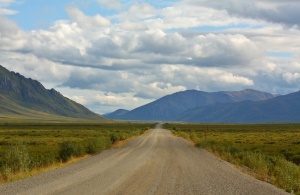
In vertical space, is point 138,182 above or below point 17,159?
below

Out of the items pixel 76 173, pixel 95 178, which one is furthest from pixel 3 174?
pixel 95 178

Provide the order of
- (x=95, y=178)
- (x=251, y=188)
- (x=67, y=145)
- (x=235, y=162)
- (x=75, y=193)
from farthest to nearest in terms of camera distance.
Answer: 1. (x=67, y=145)
2. (x=235, y=162)
3. (x=95, y=178)
4. (x=251, y=188)
5. (x=75, y=193)

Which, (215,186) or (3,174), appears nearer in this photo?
(215,186)

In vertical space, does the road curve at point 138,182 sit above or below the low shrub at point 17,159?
below

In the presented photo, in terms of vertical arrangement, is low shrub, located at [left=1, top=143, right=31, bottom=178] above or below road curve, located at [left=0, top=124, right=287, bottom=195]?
above

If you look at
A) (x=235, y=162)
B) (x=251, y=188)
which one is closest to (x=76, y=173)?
(x=251, y=188)

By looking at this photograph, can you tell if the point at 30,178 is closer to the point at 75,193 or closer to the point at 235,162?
the point at 75,193

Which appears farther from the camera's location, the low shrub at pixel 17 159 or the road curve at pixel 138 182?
the low shrub at pixel 17 159

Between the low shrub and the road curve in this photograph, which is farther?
the low shrub

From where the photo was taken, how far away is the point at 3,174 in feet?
80.5

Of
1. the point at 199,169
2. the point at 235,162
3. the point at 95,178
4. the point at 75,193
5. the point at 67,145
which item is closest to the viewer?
the point at 75,193

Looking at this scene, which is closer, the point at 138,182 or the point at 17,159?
the point at 138,182

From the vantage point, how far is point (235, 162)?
35.0 meters

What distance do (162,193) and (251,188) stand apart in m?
4.70
